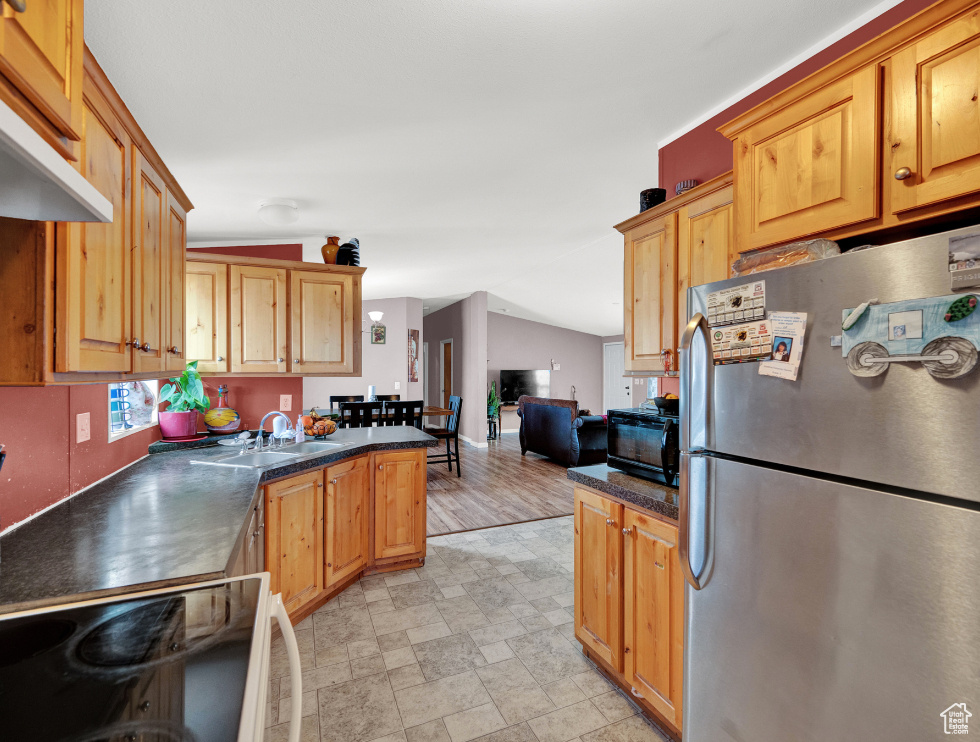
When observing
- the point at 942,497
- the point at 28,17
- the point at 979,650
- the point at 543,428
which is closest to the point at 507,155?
the point at 28,17

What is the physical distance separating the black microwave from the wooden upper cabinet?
1.75 m

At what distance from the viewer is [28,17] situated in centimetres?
63

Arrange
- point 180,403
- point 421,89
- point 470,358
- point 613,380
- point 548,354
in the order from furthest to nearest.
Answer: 1. point 613,380
2. point 548,354
3. point 470,358
4. point 180,403
5. point 421,89

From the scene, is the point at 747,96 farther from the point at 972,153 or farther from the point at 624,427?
the point at 624,427

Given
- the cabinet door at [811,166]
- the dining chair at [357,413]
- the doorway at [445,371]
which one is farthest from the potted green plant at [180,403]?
the doorway at [445,371]

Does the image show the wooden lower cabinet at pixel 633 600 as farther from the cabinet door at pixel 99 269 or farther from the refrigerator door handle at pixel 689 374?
the cabinet door at pixel 99 269

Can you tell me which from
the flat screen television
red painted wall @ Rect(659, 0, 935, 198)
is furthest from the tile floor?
the flat screen television

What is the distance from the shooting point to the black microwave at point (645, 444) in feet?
5.66

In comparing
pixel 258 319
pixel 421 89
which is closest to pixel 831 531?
pixel 421 89

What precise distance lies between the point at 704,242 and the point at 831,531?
1.18 meters

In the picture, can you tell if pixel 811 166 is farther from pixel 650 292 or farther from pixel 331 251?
pixel 331 251

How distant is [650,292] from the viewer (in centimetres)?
205

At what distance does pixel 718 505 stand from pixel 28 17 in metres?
1.61

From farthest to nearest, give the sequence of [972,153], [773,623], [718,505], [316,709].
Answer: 1. [316,709]
2. [718,505]
3. [773,623]
4. [972,153]
